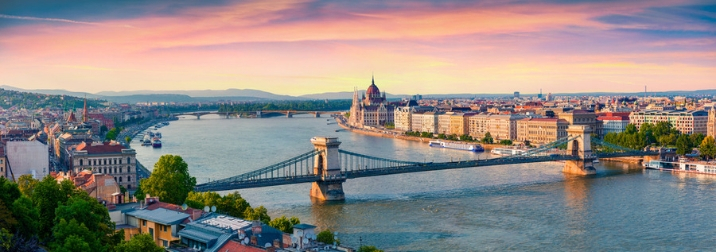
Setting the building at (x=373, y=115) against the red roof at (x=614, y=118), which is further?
the building at (x=373, y=115)

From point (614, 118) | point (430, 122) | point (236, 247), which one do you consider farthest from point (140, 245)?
point (430, 122)

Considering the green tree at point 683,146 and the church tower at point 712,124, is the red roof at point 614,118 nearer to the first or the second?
the church tower at point 712,124

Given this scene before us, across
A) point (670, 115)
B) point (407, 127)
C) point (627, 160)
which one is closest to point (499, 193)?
point (627, 160)

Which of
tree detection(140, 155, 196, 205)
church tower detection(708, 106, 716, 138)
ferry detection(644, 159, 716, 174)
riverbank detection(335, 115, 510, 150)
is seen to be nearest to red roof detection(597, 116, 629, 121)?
church tower detection(708, 106, 716, 138)

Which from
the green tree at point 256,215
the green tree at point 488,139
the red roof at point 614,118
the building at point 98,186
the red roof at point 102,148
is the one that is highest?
the red roof at point 102,148

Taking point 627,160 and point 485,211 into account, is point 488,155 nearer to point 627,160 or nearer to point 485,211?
point 627,160

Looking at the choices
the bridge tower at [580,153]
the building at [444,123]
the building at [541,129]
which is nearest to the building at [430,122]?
the building at [444,123]

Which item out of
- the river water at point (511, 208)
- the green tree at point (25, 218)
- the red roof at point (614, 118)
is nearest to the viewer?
the green tree at point (25, 218)
